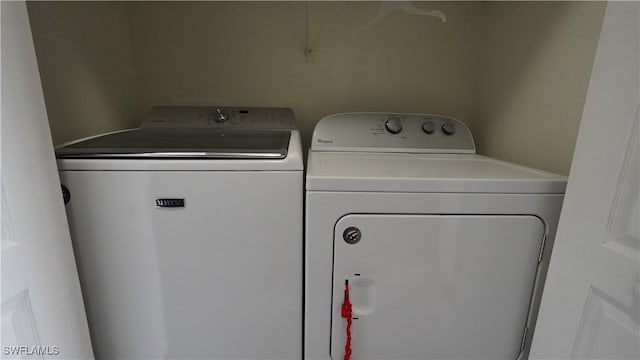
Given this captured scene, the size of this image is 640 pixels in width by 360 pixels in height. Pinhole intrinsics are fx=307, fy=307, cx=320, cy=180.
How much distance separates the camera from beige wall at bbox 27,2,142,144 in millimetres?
1028

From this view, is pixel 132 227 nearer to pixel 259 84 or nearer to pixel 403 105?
pixel 259 84

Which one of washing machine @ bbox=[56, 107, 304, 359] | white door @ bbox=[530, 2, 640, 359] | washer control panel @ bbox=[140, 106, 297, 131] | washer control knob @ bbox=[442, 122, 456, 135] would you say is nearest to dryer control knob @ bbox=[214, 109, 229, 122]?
washer control panel @ bbox=[140, 106, 297, 131]

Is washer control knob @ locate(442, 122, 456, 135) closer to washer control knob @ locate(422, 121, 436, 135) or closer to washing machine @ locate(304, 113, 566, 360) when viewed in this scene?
washer control knob @ locate(422, 121, 436, 135)

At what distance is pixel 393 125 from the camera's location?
1.43 m

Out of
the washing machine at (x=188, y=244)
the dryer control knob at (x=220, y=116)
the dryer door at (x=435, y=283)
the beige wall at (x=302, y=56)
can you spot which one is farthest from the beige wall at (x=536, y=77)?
the dryer control knob at (x=220, y=116)

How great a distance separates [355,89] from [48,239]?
56.6 inches

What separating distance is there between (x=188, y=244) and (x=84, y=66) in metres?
0.89

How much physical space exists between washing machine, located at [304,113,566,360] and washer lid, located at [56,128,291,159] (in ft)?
0.64

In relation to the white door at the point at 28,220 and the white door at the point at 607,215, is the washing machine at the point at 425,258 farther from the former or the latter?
the white door at the point at 28,220

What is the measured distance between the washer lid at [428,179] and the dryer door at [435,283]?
90 mm

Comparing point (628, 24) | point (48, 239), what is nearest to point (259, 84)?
point (48, 239)

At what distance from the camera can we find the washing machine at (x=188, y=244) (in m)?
0.88

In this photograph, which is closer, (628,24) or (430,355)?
(628,24)

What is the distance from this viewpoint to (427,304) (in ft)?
3.28
